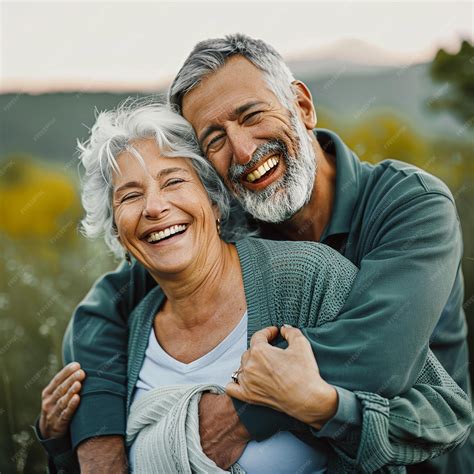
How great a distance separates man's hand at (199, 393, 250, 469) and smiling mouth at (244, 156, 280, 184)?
86cm

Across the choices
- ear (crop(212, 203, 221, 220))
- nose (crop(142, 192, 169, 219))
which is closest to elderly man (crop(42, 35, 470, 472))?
ear (crop(212, 203, 221, 220))

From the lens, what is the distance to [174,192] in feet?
7.58

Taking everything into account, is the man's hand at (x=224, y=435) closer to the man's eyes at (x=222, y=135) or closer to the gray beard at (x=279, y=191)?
the gray beard at (x=279, y=191)

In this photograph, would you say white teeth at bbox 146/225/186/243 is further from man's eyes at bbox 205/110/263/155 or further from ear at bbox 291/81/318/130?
ear at bbox 291/81/318/130

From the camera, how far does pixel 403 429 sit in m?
1.95

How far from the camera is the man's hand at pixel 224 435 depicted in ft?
6.87

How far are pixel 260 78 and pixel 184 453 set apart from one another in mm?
1415

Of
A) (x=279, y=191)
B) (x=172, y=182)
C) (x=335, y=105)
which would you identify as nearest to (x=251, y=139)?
(x=279, y=191)

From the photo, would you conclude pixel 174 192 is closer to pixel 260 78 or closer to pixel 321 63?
pixel 260 78

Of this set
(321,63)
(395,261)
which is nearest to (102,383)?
(395,261)

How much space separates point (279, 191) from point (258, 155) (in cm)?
16

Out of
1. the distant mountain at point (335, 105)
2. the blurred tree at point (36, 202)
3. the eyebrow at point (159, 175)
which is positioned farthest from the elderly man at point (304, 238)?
the blurred tree at point (36, 202)

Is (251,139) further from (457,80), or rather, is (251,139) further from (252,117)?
(457,80)

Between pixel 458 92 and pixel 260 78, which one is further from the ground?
pixel 260 78
